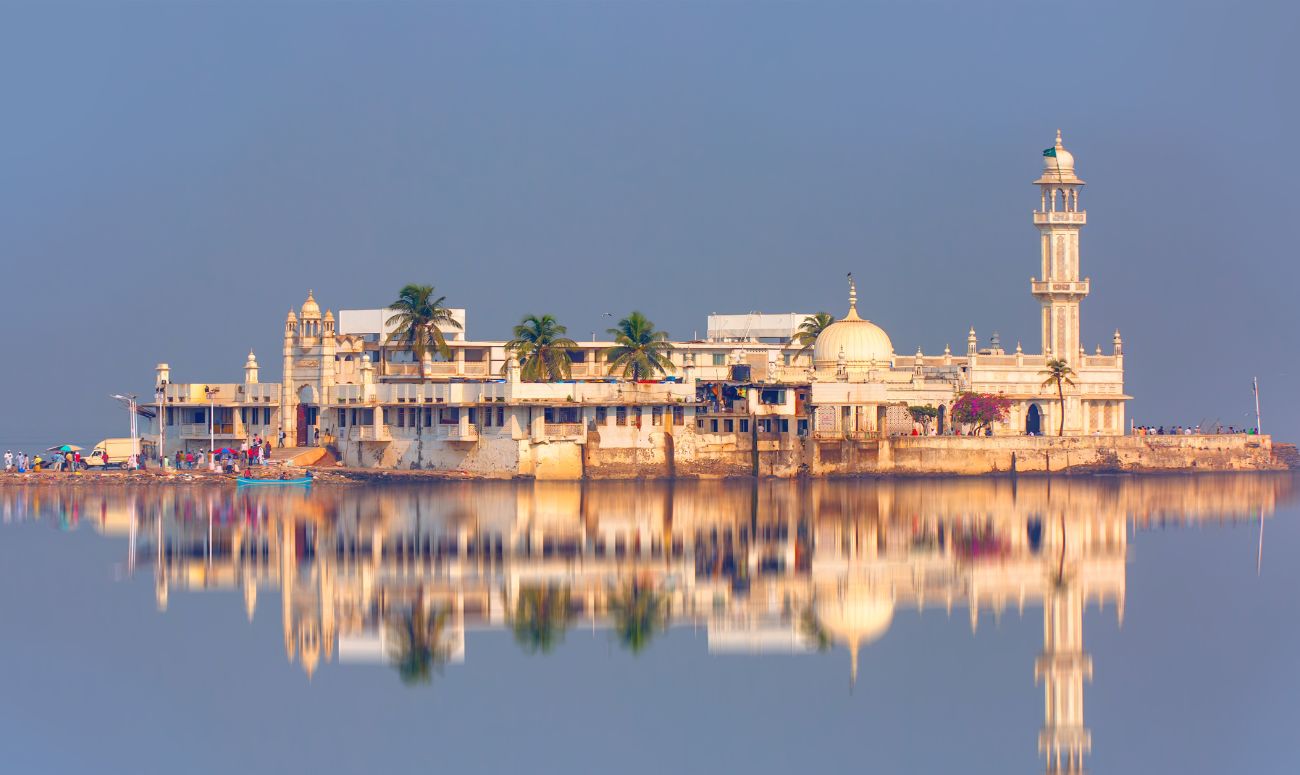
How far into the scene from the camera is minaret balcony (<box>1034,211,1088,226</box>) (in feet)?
316

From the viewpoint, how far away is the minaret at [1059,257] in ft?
313

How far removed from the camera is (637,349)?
8494cm

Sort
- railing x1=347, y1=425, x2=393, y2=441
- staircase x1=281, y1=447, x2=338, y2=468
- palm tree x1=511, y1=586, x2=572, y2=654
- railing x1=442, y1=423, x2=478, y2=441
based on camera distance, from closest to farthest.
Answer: palm tree x1=511, y1=586, x2=572, y2=654, railing x1=442, y1=423, x2=478, y2=441, railing x1=347, y1=425, x2=393, y2=441, staircase x1=281, y1=447, x2=338, y2=468

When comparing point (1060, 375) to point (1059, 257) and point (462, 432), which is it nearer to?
point (1059, 257)

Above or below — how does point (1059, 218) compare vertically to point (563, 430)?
above

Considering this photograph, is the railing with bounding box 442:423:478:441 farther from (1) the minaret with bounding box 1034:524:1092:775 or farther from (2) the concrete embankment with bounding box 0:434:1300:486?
(1) the minaret with bounding box 1034:524:1092:775

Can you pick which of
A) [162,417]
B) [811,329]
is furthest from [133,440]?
[811,329]

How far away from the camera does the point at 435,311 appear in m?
83.7

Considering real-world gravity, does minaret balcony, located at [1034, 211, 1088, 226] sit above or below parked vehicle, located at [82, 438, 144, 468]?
above

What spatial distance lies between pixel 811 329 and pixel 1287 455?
23.7 m

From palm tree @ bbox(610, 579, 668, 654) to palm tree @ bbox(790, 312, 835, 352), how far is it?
52.7 meters

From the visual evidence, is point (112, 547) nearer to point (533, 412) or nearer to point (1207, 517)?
point (533, 412)

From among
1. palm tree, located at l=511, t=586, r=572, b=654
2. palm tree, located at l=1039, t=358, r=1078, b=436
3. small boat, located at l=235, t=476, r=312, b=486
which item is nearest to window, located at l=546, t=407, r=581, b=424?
small boat, located at l=235, t=476, r=312, b=486

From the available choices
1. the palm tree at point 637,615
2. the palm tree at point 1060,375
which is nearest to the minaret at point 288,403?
the palm tree at point 1060,375
